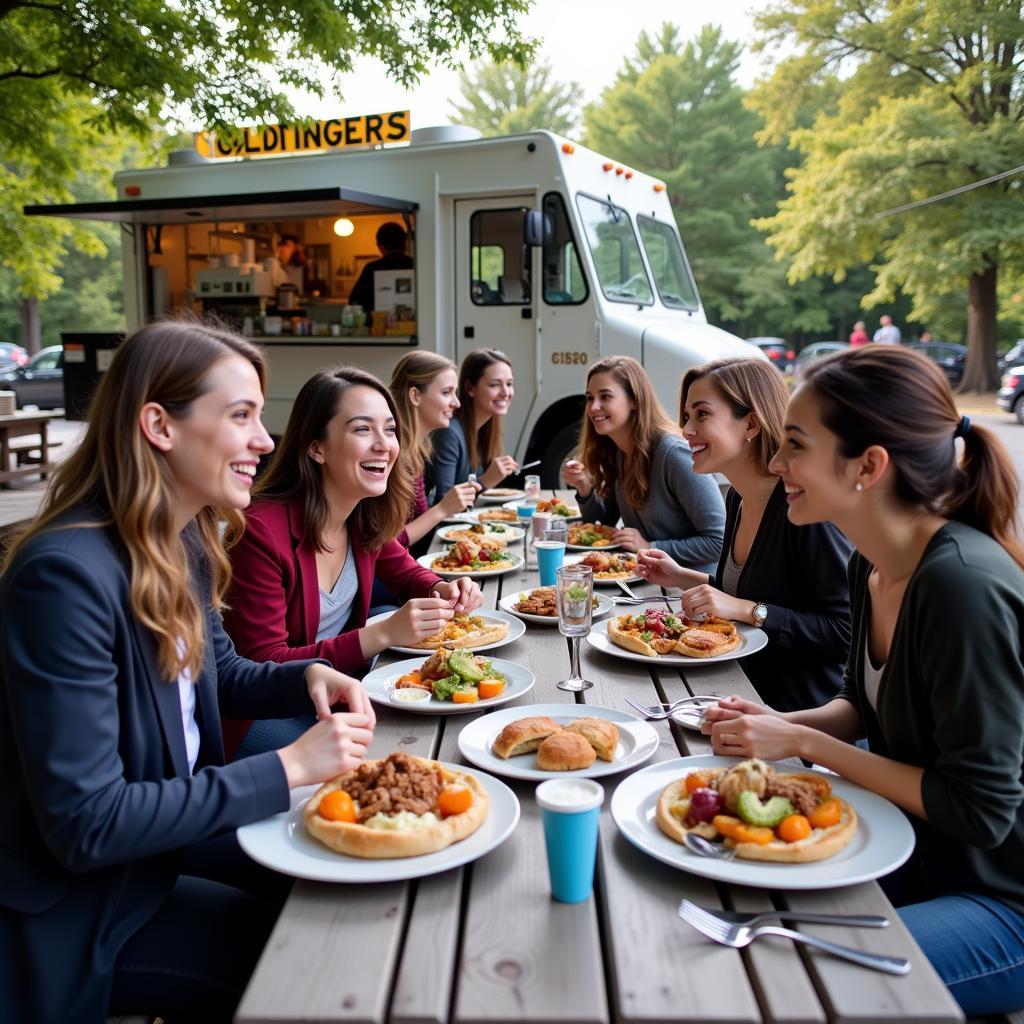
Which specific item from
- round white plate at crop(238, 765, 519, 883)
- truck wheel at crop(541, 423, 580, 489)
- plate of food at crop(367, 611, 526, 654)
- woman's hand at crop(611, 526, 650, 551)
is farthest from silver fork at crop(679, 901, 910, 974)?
truck wheel at crop(541, 423, 580, 489)

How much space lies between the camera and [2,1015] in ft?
5.14

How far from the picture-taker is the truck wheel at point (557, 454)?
8312mm

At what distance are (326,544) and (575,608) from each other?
3.26ft

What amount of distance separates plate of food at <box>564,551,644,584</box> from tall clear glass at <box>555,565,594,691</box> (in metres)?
1.07

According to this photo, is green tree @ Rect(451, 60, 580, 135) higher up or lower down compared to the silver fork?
higher up

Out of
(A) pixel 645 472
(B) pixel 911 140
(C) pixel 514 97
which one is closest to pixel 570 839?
(A) pixel 645 472

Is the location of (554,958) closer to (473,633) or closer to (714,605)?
(473,633)

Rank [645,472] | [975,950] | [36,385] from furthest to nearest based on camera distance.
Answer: [36,385]
[645,472]
[975,950]

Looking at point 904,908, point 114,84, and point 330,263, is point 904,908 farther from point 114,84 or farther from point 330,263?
point 330,263

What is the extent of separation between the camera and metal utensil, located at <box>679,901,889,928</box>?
1373mm

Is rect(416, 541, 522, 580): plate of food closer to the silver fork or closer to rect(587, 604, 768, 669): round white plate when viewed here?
rect(587, 604, 768, 669): round white plate

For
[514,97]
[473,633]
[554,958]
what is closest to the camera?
[554,958]

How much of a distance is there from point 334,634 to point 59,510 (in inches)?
58.4

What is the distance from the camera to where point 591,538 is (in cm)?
421
